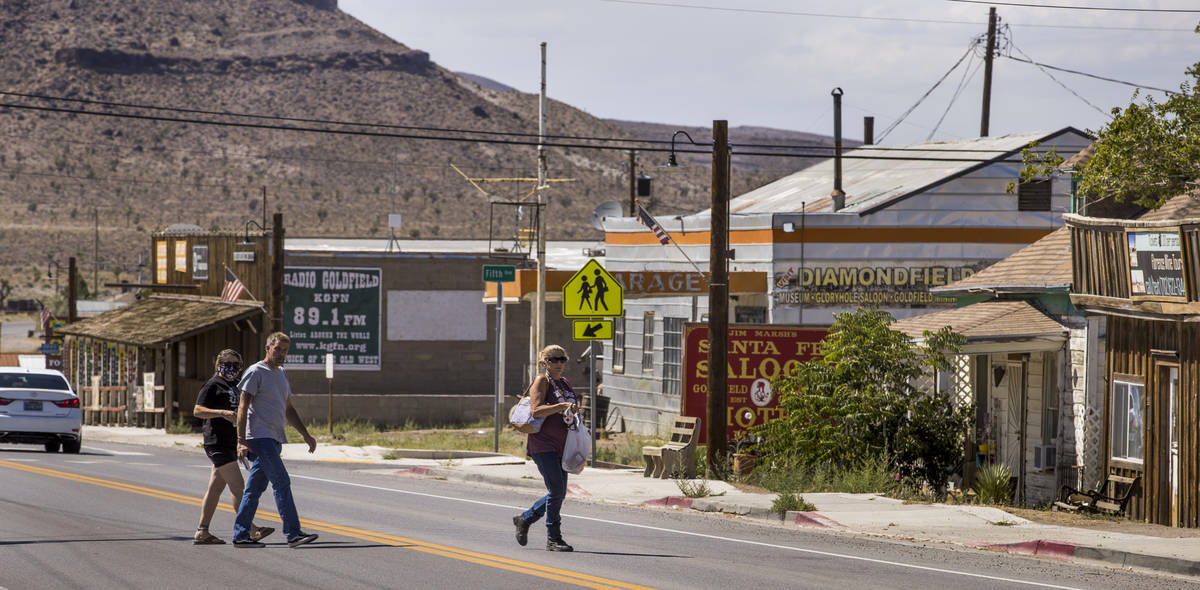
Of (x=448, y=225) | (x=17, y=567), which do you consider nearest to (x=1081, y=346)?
(x=17, y=567)

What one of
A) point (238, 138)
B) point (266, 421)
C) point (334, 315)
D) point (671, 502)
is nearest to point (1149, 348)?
point (671, 502)

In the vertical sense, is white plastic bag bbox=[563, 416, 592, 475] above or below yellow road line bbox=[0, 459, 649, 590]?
above

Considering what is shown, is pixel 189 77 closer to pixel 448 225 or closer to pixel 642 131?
pixel 448 225

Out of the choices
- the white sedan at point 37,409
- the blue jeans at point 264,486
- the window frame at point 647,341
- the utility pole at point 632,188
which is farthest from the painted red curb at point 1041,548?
the utility pole at point 632,188

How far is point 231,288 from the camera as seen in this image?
4031cm

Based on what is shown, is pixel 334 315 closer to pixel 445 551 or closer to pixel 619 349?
pixel 619 349

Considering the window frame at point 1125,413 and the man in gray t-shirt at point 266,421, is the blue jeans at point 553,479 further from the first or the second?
the window frame at point 1125,413

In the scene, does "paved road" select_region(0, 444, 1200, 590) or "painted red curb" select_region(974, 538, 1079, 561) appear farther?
"painted red curb" select_region(974, 538, 1079, 561)

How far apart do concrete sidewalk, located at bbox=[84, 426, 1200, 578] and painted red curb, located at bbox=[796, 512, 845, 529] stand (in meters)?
0.01

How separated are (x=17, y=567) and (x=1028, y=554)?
921 centimetres

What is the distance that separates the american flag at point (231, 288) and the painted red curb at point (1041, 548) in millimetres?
29191

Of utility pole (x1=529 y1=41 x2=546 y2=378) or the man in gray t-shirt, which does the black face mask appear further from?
utility pole (x1=529 y1=41 x2=546 y2=378)

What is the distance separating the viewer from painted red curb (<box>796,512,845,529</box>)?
15805 mm

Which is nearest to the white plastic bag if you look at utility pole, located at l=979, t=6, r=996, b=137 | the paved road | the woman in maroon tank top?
the woman in maroon tank top
